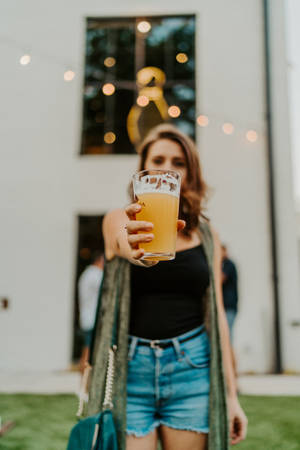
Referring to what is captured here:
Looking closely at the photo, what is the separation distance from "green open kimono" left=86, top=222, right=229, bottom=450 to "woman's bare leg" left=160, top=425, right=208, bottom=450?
32 millimetres

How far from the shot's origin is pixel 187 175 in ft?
5.50

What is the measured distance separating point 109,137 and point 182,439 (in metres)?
6.24

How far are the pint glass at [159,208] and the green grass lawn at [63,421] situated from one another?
262cm

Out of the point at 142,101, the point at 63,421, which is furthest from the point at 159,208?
the point at 142,101

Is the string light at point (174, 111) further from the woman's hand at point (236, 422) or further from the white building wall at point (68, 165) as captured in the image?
the woman's hand at point (236, 422)

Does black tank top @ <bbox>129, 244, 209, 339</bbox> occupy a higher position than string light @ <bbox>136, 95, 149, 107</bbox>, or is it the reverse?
string light @ <bbox>136, 95, 149, 107</bbox>

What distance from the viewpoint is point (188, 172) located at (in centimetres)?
168

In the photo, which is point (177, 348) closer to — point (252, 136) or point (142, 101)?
point (142, 101)

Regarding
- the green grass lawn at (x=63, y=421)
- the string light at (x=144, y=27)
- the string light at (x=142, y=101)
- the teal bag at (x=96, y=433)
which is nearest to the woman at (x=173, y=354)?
the teal bag at (x=96, y=433)

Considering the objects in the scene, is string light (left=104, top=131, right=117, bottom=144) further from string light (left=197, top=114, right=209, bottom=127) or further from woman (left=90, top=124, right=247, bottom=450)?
woman (left=90, top=124, right=247, bottom=450)

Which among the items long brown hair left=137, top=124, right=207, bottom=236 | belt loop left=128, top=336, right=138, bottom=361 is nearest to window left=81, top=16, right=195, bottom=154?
long brown hair left=137, top=124, right=207, bottom=236

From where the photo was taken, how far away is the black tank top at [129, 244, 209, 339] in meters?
1.39

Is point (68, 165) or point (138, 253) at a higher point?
point (68, 165)

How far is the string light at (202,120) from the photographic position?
6898 mm
